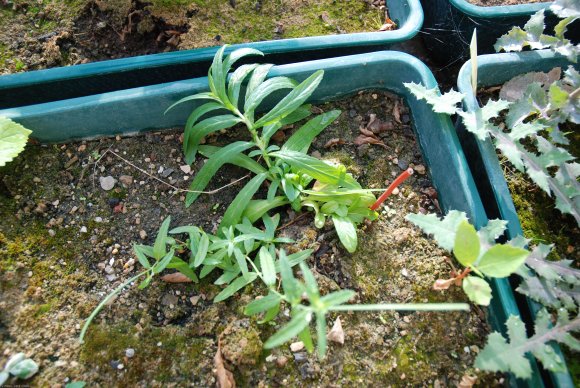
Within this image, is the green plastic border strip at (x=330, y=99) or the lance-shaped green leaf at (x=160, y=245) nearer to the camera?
the lance-shaped green leaf at (x=160, y=245)

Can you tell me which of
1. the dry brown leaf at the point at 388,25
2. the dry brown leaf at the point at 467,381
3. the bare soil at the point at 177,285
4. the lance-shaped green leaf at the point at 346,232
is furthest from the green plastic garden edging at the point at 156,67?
the dry brown leaf at the point at 467,381

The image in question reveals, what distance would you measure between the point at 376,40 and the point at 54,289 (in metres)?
1.36

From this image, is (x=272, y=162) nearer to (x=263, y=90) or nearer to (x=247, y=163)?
(x=247, y=163)

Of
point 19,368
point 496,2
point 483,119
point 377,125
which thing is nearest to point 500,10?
point 496,2

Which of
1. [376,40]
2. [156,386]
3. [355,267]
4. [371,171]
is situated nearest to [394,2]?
[376,40]

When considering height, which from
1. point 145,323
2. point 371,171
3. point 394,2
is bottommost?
point 145,323

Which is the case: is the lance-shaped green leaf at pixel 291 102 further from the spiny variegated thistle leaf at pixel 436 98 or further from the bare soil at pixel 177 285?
the spiny variegated thistle leaf at pixel 436 98

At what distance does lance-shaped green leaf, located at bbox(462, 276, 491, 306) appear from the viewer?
3.91 ft

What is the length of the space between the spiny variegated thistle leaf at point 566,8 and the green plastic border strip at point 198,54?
440 mm

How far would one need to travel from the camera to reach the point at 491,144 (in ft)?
4.89

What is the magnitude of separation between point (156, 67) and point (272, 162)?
1.79 feet

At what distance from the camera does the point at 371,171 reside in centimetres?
161

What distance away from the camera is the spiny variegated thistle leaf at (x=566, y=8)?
152 centimetres

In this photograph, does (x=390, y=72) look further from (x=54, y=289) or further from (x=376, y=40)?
(x=54, y=289)
